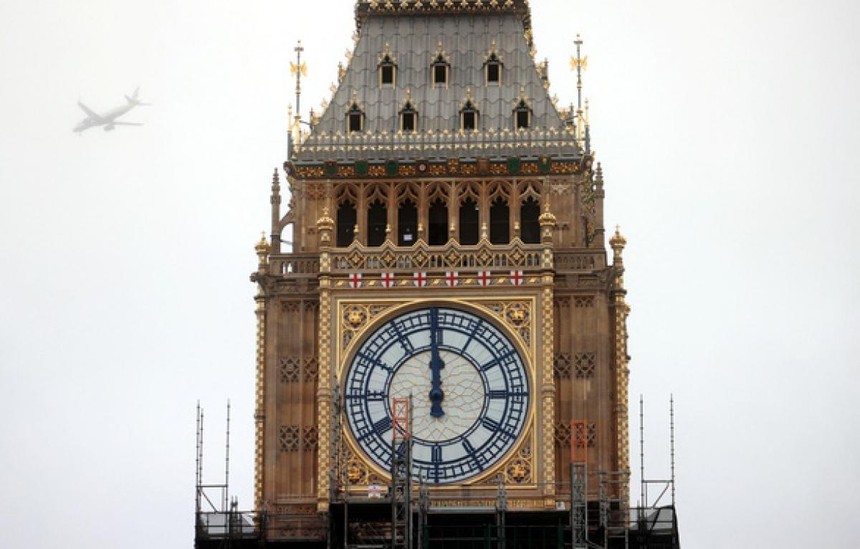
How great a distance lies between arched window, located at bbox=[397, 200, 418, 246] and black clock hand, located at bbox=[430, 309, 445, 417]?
2132 millimetres

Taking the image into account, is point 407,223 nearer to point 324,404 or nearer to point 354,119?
point 354,119

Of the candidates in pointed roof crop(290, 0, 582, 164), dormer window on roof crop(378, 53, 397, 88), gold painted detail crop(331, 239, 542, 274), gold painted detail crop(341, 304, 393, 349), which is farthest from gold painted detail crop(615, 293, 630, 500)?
dormer window on roof crop(378, 53, 397, 88)

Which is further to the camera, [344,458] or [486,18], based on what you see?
[486,18]

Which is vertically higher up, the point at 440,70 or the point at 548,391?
the point at 440,70

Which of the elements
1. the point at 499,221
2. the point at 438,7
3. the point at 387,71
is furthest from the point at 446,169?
the point at 438,7

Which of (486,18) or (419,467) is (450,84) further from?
(419,467)

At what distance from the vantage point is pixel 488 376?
245 feet

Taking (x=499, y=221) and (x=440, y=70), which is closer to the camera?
(x=499, y=221)

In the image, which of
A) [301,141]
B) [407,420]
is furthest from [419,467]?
[301,141]

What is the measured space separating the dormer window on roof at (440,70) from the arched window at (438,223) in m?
2.60

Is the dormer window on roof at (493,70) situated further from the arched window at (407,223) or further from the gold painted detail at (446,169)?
the arched window at (407,223)

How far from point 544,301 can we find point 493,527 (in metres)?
4.67

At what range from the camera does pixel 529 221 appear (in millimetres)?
76938

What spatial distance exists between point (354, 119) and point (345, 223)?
6.76 feet
